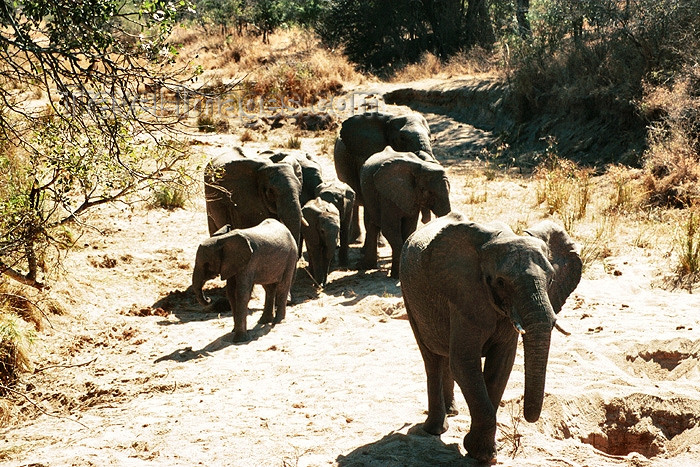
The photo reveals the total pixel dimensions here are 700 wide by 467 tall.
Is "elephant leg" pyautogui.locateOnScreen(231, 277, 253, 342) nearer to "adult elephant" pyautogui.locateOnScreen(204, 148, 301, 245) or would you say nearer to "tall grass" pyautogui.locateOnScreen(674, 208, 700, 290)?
"adult elephant" pyautogui.locateOnScreen(204, 148, 301, 245)

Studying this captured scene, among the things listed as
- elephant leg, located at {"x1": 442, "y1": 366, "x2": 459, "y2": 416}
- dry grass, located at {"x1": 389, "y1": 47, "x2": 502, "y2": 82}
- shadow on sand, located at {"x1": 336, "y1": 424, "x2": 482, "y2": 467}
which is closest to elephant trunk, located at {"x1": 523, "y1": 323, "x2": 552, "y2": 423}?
shadow on sand, located at {"x1": 336, "y1": 424, "x2": 482, "y2": 467}

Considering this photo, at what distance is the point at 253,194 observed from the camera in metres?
10.4

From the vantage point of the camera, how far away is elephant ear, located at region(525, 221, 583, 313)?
5184 mm

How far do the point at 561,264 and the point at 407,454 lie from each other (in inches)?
60.6

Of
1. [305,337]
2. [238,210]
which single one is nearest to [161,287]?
[238,210]

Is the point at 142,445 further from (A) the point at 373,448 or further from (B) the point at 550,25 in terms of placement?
(B) the point at 550,25

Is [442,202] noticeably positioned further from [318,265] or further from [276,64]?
[276,64]

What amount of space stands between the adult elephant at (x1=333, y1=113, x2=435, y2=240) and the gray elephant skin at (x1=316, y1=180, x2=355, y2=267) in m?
1.51

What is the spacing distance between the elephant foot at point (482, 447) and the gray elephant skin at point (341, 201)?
6057mm

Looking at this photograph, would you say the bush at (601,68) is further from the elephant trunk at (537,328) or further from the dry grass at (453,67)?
the elephant trunk at (537,328)

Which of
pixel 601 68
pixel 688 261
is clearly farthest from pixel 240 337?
pixel 601 68

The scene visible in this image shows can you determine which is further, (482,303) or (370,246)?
(370,246)

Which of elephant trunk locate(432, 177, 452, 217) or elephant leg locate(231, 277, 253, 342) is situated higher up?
elephant trunk locate(432, 177, 452, 217)

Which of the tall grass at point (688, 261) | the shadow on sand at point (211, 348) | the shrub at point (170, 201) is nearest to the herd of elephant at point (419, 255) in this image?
the shadow on sand at point (211, 348)
